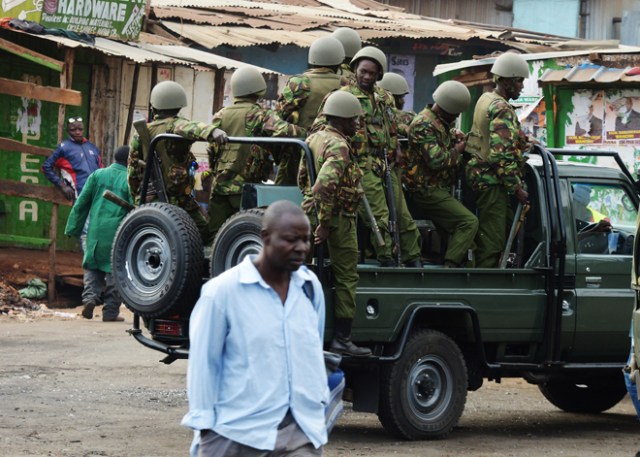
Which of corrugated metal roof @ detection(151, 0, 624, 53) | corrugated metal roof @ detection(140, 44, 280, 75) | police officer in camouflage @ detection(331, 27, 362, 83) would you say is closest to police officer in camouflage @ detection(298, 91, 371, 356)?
police officer in camouflage @ detection(331, 27, 362, 83)

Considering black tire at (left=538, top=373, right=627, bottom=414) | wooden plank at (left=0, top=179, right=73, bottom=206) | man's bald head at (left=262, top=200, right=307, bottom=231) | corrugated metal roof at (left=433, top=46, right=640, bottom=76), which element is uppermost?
corrugated metal roof at (left=433, top=46, right=640, bottom=76)

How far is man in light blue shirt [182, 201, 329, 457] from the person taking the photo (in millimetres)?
4941

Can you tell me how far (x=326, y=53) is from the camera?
33.6 ft

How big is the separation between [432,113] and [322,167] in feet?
5.55

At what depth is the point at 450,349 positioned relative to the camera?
31.3 feet

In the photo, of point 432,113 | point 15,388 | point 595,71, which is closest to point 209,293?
point 432,113

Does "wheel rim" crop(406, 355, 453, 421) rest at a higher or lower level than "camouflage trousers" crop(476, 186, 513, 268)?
lower

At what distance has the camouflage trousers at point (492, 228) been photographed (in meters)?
10.2

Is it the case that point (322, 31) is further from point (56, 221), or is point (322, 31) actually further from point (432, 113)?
point (432, 113)

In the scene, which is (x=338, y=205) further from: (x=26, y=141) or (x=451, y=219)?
(x=26, y=141)

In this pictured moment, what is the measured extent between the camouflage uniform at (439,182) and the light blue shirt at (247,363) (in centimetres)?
517

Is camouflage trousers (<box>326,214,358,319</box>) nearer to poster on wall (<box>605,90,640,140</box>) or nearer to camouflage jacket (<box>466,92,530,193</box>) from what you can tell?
camouflage jacket (<box>466,92,530,193</box>)

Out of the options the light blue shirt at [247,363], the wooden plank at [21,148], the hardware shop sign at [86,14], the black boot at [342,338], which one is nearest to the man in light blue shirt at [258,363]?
the light blue shirt at [247,363]

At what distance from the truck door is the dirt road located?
652 mm
